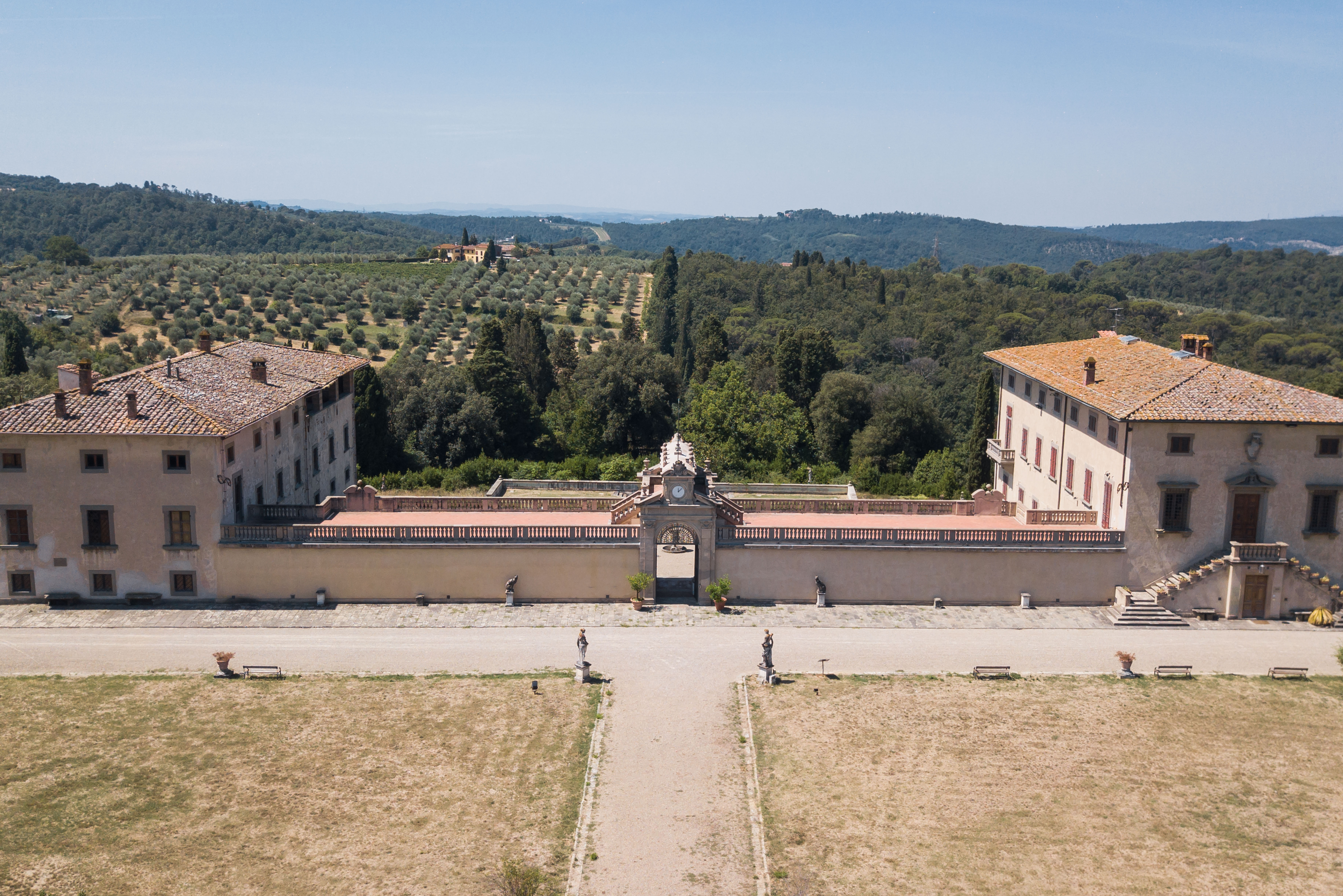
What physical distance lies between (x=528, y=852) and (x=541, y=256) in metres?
145

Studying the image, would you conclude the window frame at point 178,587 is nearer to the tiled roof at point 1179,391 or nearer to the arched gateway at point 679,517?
the arched gateway at point 679,517

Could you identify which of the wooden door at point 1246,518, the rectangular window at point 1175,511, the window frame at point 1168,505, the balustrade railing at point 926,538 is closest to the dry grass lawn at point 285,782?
the balustrade railing at point 926,538

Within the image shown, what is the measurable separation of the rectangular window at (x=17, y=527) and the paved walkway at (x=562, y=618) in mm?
2241

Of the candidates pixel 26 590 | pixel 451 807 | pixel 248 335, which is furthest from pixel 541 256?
pixel 451 807

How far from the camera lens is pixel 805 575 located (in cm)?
3691

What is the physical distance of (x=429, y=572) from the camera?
36.4m

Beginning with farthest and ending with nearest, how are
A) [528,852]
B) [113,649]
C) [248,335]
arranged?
1. [248,335]
2. [113,649]
3. [528,852]

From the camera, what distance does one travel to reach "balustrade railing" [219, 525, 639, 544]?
117 ft

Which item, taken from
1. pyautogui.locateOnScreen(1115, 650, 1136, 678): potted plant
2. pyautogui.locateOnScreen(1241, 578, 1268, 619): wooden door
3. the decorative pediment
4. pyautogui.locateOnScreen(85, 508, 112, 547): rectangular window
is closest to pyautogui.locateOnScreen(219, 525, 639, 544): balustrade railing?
pyautogui.locateOnScreen(85, 508, 112, 547): rectangular window

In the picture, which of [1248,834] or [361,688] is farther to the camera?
[361,688]

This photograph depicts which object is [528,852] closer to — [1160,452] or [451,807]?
[451,807]

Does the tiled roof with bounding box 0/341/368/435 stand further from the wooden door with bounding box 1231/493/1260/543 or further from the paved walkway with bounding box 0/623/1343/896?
the wooden door with bounding box 1231/493/1260/543

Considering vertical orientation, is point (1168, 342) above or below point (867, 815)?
above

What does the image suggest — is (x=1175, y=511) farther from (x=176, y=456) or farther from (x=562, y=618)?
(x=176, y=456)
